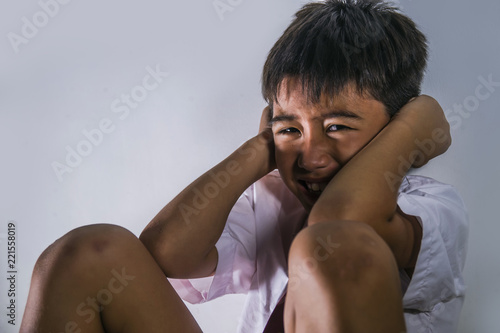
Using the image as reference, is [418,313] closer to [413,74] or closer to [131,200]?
[413,74]

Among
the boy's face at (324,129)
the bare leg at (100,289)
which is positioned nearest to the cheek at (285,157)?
the boy's face at (324,129)

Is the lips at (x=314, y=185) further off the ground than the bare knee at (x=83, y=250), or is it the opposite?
the bare knee at (x=83, y=250)

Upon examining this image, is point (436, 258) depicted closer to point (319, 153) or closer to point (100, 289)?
point (319, 153)

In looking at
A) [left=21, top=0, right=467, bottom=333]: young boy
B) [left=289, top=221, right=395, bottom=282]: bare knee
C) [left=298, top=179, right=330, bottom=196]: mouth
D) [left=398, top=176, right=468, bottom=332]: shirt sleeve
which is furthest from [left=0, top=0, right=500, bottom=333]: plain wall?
[left=289, top=221, right=395, bottom=282]: bare knee

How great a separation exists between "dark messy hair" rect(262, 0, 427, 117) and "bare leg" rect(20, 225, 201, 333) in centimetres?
28

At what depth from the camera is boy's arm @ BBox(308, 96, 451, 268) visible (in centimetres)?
58

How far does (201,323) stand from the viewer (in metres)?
1.05

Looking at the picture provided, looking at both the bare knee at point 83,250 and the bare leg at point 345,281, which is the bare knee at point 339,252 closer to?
the bare leg at point 345,281

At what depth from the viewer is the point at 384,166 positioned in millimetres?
625

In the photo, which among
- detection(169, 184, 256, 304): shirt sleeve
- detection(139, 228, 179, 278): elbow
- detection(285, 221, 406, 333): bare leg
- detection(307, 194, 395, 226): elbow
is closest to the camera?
detection(285, 221, 406, 333): bare leg

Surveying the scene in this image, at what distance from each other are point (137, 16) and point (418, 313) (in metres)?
0.72

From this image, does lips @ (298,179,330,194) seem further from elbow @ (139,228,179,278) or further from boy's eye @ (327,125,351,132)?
elbow @ (139,228,179,278)

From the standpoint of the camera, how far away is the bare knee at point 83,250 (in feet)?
1.97

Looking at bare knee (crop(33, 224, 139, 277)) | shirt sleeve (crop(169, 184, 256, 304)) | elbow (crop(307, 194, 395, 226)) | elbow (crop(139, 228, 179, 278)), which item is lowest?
shirt sleeve (crop(169, 184, 256, 304))
